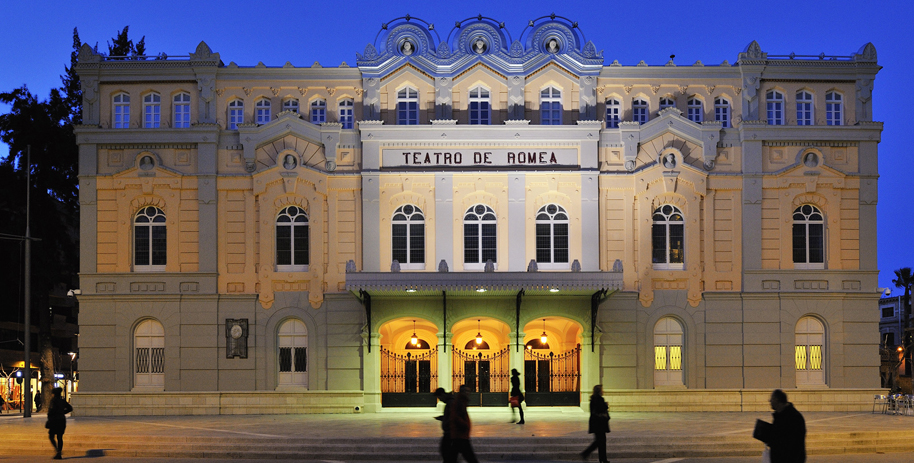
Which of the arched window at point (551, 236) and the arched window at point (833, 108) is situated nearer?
the arched window at point (551, 236)

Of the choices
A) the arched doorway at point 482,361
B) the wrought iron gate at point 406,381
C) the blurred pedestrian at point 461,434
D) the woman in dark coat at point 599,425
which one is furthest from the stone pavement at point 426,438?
the blurred pedestrian at point 461,434

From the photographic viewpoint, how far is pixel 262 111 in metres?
A: 31.4

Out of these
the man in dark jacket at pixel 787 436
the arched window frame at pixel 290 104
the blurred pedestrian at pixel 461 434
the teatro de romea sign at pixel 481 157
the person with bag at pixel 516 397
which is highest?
the arched window frame at pixel 290 104

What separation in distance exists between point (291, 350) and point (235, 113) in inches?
331

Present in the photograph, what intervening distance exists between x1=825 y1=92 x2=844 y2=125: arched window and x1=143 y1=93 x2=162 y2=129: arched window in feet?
75.4

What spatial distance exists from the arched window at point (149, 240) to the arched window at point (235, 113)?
384 centimetres

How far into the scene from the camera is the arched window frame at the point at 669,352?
99.4 ft

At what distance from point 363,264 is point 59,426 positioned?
1196cm

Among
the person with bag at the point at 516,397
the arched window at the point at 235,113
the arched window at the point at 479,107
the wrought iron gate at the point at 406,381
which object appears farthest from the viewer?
the arched window at the point at 235,113

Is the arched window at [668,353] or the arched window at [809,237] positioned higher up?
the arched window at [809,237]

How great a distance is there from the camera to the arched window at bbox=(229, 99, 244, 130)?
3130 centimetres

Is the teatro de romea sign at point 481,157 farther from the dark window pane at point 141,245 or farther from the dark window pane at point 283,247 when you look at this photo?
the dark window pane at point 141,245

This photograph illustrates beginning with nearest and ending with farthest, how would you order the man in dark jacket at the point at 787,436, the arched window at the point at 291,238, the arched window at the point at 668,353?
the man in dark jacket at the point at 787,436
the arched window at the point at 668,353
the arched window at the point at 291,238

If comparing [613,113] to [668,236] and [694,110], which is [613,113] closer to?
[694,110]
